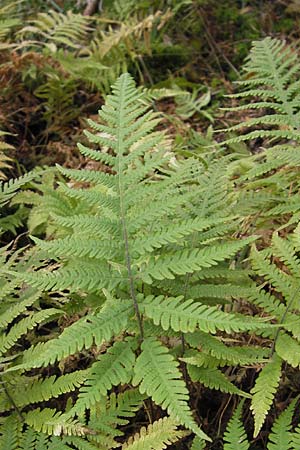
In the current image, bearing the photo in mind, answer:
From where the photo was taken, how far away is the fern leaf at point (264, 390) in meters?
1.77

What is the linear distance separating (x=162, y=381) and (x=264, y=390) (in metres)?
0.43

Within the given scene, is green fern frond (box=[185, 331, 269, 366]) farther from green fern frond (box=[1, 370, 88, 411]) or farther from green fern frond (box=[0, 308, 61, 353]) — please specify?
green fern frond (box=[0, 308, 61, 353])

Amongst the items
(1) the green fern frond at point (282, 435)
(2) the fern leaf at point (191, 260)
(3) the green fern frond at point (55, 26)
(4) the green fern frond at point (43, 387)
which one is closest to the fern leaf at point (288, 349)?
(1) the green fern frond at point (282, 435)

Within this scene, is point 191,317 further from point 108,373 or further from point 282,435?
point 282,435

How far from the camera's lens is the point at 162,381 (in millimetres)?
1646

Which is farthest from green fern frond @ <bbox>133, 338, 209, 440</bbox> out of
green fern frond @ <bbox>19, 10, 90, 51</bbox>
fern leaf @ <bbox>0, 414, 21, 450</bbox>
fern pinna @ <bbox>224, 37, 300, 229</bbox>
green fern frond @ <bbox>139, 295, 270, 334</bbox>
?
green fern frond @ <bbox>19, 10, 90, 51</bbox>

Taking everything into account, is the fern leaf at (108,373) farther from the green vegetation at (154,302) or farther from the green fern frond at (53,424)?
the green fern frond at (53,424)

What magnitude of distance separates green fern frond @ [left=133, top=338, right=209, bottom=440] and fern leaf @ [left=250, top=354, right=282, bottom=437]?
0.79 feet

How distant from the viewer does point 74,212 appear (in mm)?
2867

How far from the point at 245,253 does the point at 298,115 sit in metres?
0.74

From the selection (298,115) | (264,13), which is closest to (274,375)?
(298,115)

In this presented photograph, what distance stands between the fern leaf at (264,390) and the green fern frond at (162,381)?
0.24 meters

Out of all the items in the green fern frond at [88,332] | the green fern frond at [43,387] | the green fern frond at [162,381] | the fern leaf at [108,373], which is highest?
the green fern frond at [88,332]

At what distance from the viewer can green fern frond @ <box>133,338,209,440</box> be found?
1.55 m
